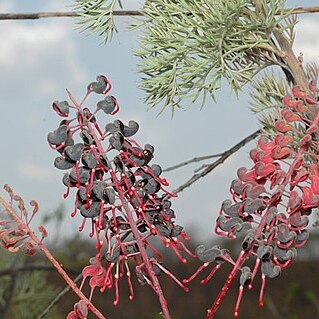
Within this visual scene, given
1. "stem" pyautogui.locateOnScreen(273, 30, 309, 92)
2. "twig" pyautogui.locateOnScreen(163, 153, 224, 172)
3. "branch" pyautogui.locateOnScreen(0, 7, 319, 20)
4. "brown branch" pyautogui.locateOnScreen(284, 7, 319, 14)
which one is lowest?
"twig" pyautogui.locateOnScreen(163, 153, 224, 172)

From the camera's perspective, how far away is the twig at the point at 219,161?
0.60 m

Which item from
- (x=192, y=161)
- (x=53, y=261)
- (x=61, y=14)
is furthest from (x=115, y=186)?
(x=192, y=161)

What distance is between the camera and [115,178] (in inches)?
15.6

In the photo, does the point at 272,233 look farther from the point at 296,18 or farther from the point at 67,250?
the point at 67,250

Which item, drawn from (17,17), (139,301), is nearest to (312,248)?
(139,301)

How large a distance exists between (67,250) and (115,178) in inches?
73.0

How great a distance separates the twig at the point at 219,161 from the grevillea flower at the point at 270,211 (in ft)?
0.64

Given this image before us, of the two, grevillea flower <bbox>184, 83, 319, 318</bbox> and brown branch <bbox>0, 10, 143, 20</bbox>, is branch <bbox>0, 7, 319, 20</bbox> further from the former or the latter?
grevillea flower <bbox>184, 83, 319, 318</bbox>

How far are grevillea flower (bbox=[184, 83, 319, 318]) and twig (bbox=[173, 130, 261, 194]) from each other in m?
0.19

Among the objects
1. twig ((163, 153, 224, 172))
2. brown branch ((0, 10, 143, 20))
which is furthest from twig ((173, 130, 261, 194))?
brown branch ((0, 10, 143, 20))

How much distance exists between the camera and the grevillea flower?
0.37 metres

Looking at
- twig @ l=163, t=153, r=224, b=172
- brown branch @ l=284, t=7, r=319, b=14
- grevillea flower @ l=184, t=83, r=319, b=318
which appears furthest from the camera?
twig @ l=163, t=153, r=224, b=172

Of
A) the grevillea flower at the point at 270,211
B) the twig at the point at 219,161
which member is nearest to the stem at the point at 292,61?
the grevillea flower at the point at 270,211

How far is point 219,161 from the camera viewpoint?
0.63 metres
